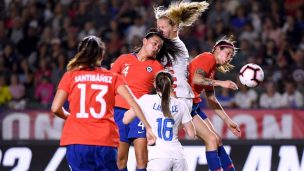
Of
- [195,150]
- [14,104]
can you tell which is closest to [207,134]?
[195,150]

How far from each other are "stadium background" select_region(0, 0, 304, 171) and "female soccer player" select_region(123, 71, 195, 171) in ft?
18.6

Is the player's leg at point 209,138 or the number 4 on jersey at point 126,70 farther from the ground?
the number 4 on jersey at point 126,70

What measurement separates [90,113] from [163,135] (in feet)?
3.32

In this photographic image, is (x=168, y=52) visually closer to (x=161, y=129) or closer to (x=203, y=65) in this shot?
(x=203, y=65)

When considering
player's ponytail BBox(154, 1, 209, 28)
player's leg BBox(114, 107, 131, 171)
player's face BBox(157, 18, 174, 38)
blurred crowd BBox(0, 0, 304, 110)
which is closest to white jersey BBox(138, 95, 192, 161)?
player's leg BBox(114, 107, 131, 171)

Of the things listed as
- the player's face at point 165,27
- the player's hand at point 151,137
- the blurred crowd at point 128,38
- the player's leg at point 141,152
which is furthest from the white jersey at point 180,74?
the blurred crowd at point 128,38

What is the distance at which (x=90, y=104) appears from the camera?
798cm

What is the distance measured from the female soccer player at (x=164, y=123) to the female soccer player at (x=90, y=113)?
2.16ft

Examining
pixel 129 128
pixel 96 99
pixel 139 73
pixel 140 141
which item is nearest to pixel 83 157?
pixel 96 99

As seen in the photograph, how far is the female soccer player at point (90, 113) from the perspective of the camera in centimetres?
798

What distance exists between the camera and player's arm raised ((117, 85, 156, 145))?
7.89 metres

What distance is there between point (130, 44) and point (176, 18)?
7.84 metres

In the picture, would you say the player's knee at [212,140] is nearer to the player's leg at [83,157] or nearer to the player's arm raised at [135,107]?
the player's arm raised at [135,107]

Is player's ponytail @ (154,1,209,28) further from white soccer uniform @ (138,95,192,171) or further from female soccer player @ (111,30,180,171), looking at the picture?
white soccer uniform @ (138,95,192,171)
